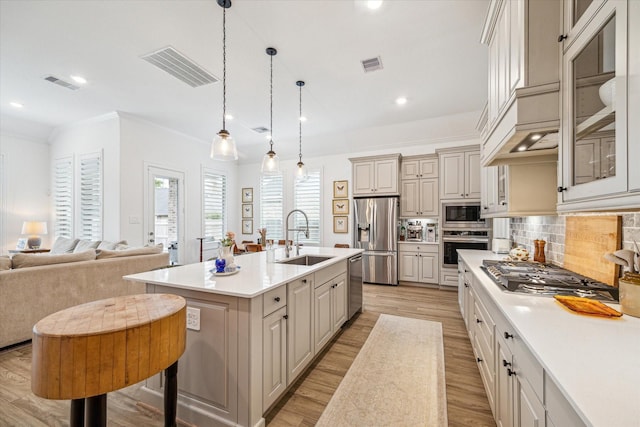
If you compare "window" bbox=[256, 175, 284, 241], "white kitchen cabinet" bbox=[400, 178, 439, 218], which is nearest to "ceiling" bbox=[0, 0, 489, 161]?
"white kitchen cabinet" bbox=[400, 178, 439, 218]

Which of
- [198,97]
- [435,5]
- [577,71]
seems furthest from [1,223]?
[577,71]

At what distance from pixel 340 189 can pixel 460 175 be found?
2495mm

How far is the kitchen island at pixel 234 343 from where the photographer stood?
161 centimetres

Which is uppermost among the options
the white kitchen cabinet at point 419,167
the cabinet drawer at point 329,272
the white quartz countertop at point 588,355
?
the white kitchen cabinet at point 419,167

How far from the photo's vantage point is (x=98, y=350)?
41.9 inches

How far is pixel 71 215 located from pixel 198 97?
3759mm

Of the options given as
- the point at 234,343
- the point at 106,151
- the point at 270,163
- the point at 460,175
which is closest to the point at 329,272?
the point at 234,343

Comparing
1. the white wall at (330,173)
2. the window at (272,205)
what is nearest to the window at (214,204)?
the window at (272,205)

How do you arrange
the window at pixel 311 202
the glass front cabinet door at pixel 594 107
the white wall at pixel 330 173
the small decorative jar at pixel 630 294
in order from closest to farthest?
the glass front cabinet door at pixel 594 107 < the small decorative jar at pixel 630 294 < the white wall at pixel 330 173 < the window at pixel 311 202

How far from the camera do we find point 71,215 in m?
5.29

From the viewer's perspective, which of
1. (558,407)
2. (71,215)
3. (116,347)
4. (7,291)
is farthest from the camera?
(71,215)

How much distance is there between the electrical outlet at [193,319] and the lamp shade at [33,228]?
5.65 metres

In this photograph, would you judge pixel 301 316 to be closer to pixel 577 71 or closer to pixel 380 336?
pixel 380 336

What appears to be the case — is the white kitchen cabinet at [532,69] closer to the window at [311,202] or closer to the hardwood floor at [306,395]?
the hardwood floor at [306,395]
